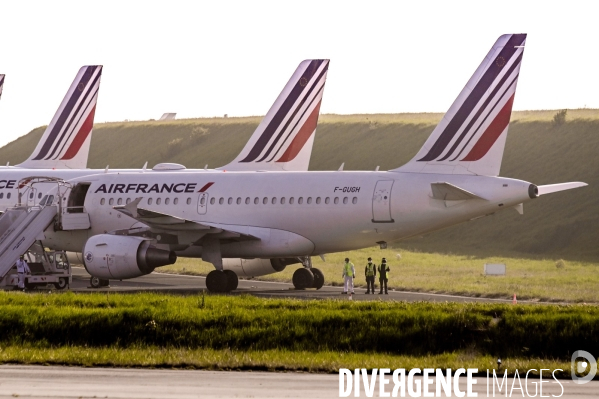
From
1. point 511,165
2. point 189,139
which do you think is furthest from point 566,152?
point 189,139

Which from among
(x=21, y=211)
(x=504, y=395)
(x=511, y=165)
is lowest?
(x=504, y=395)

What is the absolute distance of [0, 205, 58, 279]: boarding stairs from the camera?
40000 mm

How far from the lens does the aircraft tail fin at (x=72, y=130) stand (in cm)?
6359

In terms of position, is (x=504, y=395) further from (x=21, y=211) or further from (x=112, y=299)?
(x=21, y=211)

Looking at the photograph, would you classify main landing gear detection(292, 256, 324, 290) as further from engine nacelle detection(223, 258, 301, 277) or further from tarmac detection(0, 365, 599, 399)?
tarmac detection(0, 365, 599, 399)

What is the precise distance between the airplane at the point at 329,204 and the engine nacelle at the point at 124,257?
4 cm

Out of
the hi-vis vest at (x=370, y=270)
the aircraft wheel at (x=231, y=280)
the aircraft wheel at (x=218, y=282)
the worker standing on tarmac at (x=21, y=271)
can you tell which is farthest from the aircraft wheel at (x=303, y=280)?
the worker standing on tarmac at (x=21, y=271)

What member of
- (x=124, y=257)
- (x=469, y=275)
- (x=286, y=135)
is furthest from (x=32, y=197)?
(x=469, y=275)

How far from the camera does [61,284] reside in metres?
40.9

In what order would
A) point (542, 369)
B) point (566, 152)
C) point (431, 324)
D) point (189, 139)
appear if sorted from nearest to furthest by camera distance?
point (542, 369) → point (431, 324) → point (566, 152) → point (189, 139)

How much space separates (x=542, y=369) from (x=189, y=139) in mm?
117576

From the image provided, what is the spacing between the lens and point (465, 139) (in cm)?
3731

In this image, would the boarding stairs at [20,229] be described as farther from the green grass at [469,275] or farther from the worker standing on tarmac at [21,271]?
the green grass at [469,275]

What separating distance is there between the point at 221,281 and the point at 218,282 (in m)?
0.12
